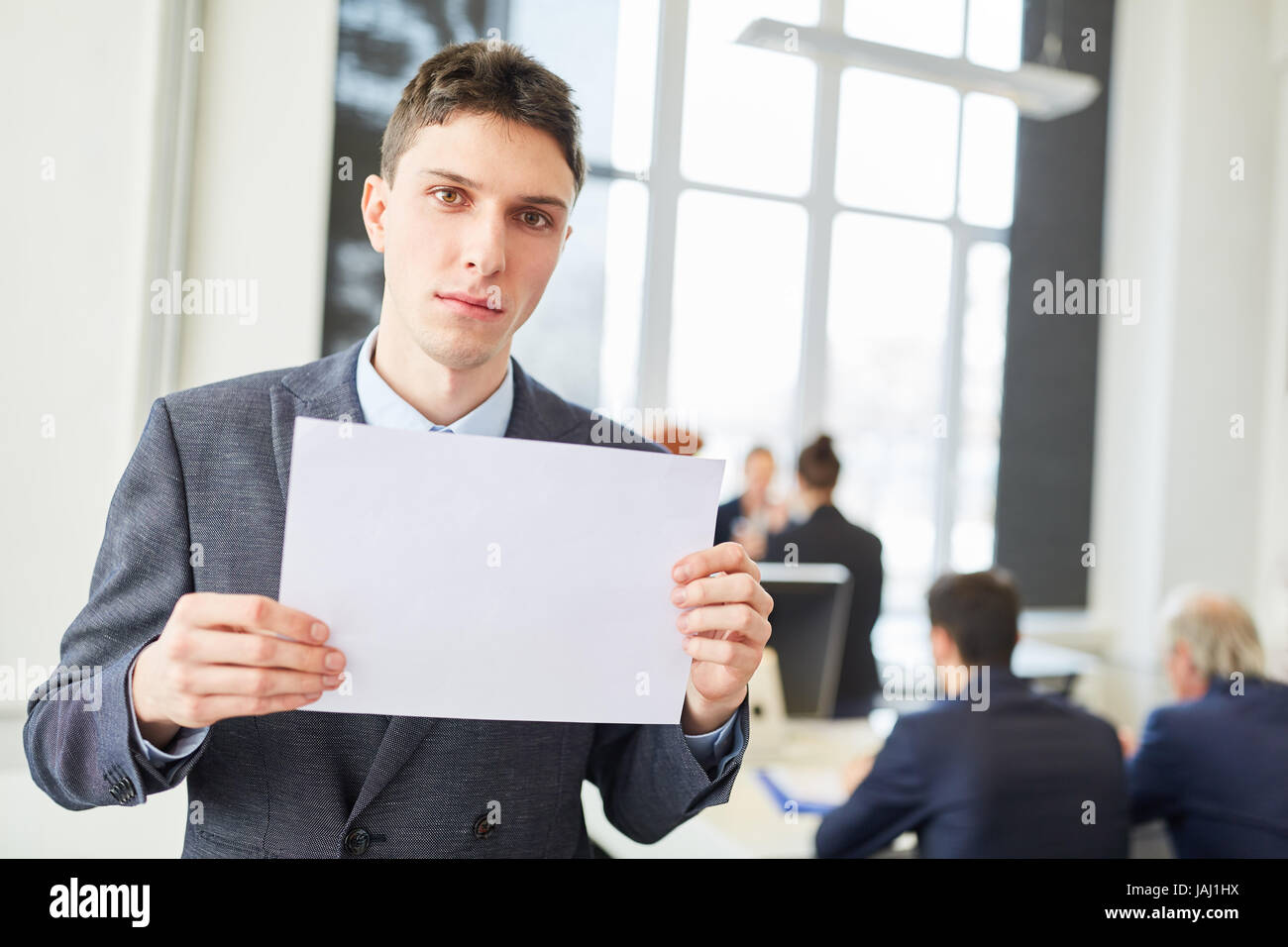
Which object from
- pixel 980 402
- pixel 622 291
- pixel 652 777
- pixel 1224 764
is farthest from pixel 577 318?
pixel 652 777

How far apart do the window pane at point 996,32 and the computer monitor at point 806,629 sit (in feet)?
10.7

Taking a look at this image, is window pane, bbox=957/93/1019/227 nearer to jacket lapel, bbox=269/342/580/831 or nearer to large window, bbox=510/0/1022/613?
large window, bbox=510/0/1022/613

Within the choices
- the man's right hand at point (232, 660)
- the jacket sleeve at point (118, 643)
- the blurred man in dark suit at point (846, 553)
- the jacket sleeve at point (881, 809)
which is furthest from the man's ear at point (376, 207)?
the blurred man in dark suit at point (846, 553)

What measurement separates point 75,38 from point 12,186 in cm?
27

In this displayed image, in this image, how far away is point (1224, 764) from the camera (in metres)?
1.87

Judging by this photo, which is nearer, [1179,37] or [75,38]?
[75,38]

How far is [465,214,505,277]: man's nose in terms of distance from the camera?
940mm

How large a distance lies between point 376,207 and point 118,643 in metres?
0.55

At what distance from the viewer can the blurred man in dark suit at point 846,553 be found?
2798 millimetres

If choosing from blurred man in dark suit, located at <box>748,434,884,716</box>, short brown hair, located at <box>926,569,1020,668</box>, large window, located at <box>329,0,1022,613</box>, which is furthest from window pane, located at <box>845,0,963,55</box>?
short brown hair, located at <box>926,569,1020,668</box>
